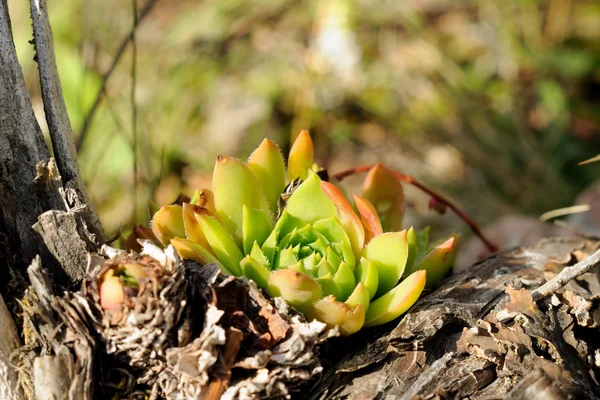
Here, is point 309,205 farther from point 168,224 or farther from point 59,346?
point 59,346

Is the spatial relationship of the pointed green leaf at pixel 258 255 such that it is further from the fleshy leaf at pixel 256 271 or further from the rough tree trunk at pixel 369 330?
the rough tree trunk at pixel 369 330

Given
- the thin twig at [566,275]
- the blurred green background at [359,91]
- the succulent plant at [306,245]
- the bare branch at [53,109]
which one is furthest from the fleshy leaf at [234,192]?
the blurred green background at [359,91]

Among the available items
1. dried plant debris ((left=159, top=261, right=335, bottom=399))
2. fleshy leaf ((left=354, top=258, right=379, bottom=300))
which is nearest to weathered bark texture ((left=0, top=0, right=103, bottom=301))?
dried plant debris ((left=159, top=261, right=335, bottom=399))

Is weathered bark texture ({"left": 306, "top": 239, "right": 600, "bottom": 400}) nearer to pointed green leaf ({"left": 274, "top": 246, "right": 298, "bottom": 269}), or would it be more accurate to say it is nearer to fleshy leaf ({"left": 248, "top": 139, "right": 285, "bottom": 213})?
pointed green leaf ({"left": 274, "top": 246, "right": 298, "bottom": 269})

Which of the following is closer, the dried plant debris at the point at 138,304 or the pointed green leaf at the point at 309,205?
the dried plant debris at the point at 138,304

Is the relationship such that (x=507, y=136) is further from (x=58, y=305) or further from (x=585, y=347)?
(x=58, y=305)

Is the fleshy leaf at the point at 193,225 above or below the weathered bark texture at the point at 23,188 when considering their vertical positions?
below

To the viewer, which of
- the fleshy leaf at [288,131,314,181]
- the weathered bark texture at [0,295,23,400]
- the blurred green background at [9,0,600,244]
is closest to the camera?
the weathered bark texture at [0,295,23,400]
